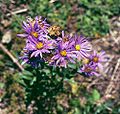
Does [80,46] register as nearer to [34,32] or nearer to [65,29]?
[34,32]

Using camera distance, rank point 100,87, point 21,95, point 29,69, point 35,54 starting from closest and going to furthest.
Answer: point 35,54, point 29,69, point 21,95, point 100,87

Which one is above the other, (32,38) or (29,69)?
(32,38)

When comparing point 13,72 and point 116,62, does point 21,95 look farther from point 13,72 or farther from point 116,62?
point 116,62

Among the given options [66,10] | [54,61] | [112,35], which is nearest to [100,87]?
[112,35]

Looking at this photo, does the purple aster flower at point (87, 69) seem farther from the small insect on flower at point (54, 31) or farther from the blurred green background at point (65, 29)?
the small insect on flower at point (54, 31)

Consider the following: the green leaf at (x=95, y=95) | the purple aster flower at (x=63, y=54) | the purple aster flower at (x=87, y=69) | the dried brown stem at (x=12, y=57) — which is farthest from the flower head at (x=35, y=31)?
the green leaf at (x=95, y=95)

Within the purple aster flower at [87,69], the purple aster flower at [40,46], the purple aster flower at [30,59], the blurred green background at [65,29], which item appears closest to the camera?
the purple aster flower at [40,46]

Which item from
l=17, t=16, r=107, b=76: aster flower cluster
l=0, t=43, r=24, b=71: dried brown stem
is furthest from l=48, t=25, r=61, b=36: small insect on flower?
l=0, t=43, r=24, b=71: dried brown stem

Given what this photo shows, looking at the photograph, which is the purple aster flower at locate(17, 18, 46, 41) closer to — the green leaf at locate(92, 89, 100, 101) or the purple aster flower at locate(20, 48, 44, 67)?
the purple aster flower at locate(20, 48, 44, 67)

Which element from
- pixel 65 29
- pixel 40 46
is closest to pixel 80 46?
pixel 40 46
